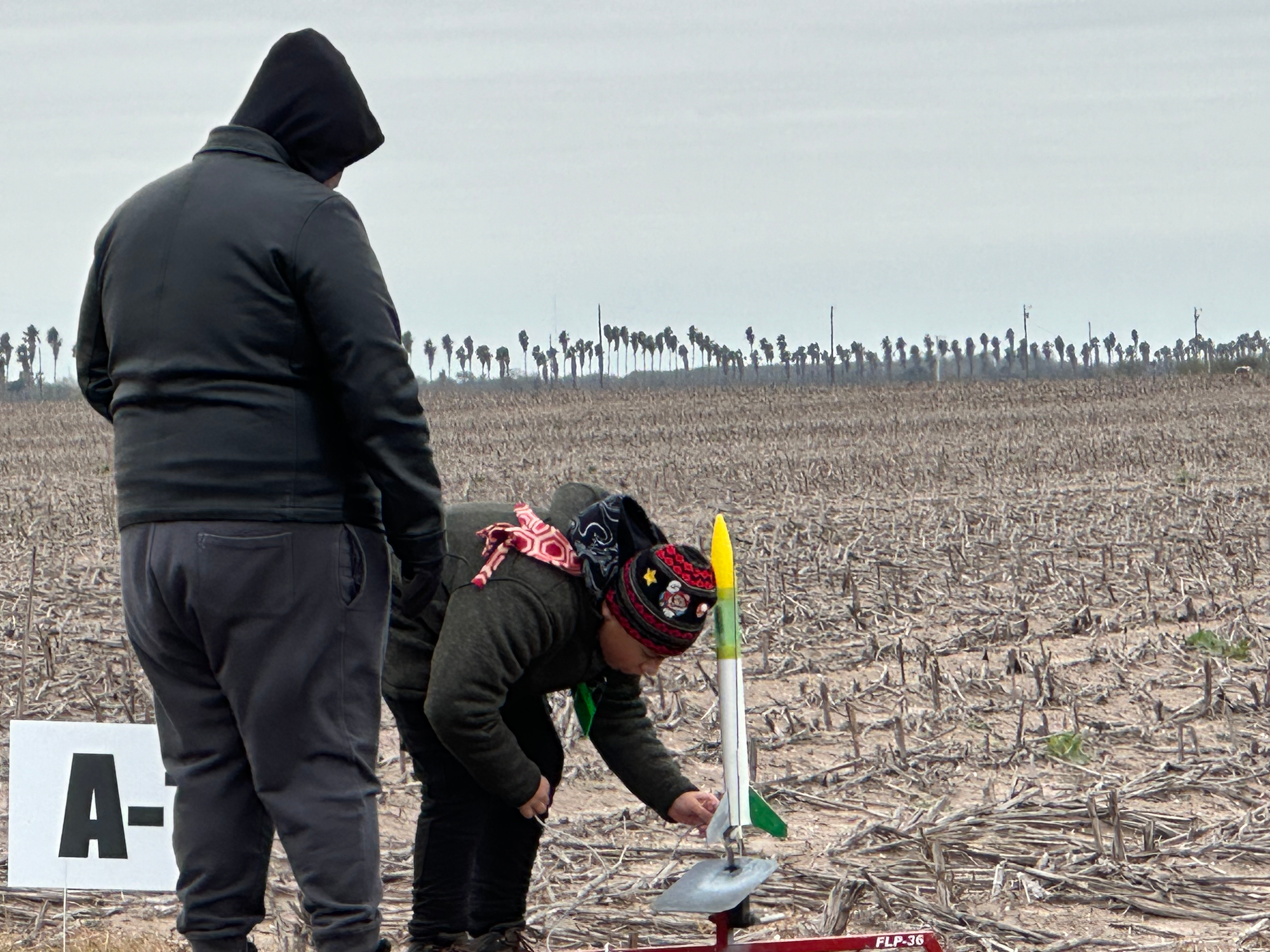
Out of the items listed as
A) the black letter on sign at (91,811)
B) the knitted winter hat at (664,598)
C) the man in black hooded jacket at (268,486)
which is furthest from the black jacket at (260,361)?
the black letter on sign at (91,811)

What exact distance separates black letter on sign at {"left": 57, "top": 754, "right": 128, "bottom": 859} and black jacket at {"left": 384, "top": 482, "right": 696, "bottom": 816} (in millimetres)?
760

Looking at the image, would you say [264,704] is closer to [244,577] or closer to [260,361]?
[244,577]

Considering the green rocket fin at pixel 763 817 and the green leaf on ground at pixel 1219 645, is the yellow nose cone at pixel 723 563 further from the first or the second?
the green leaf on ground at pixel 1219 645

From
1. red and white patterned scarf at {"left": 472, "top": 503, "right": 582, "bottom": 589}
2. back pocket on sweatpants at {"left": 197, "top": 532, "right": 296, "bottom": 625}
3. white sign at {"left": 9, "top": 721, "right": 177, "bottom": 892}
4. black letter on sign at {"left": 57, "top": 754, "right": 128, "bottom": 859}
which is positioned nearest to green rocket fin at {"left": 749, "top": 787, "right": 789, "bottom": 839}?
red and white patterned scarf at {"left": 472, "top": 503, "right": 582, "bottom": 589}

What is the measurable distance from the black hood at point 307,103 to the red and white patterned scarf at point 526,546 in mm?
908

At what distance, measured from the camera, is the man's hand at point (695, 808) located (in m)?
3.75

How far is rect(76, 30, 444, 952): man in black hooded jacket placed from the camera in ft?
10.0

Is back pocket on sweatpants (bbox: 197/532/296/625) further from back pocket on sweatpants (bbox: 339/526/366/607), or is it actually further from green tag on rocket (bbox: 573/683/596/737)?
green tag on rocket (bbox: 573/683/596/737)

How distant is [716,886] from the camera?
3.43m

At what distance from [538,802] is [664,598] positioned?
631 mm

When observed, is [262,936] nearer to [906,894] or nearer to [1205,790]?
[906,894]

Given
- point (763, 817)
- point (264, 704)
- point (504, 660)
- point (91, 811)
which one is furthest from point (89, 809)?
point (763, 817)

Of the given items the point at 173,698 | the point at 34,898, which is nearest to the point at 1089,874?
the point at 173,698

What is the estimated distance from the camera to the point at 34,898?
4496 mm
